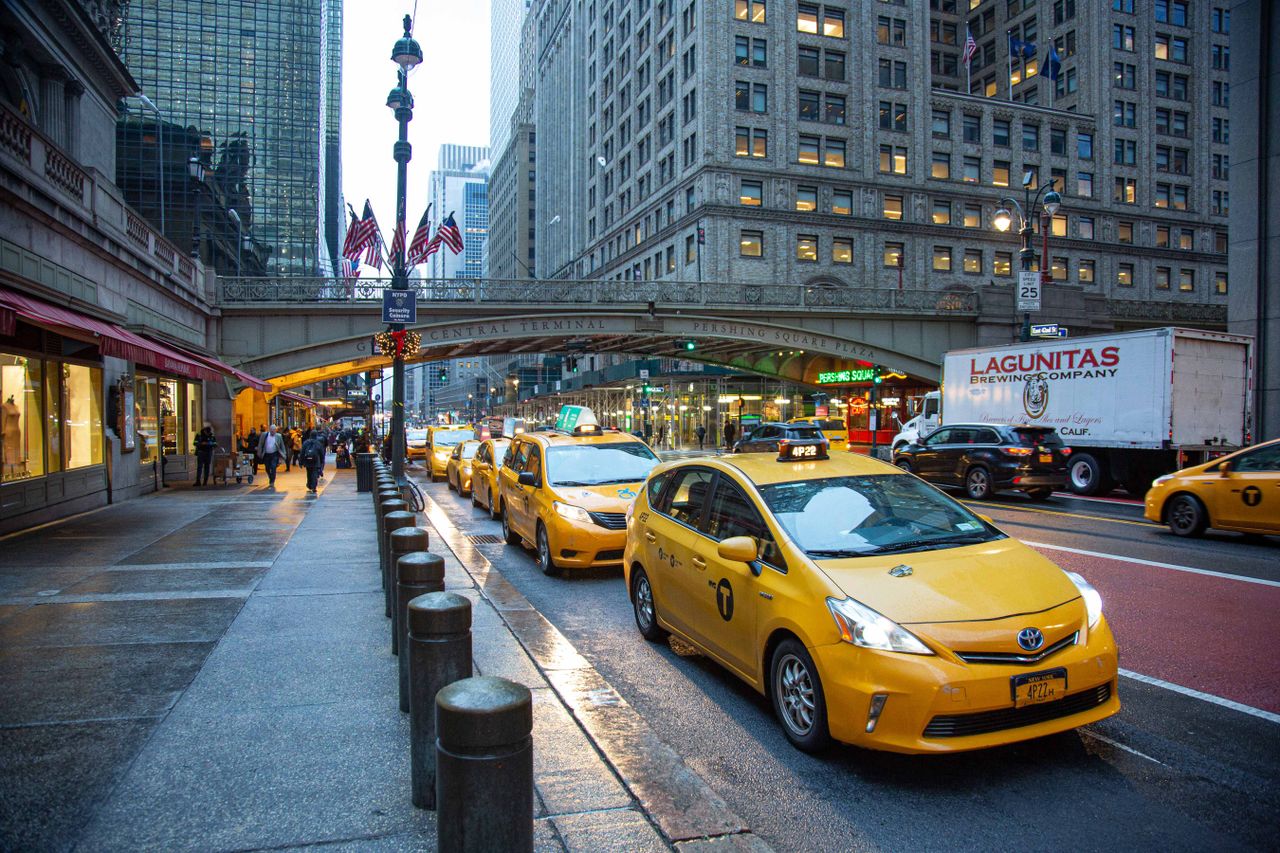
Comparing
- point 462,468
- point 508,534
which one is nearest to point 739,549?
point 508,534

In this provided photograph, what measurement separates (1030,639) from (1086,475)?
1709 centimetres

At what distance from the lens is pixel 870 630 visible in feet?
13.0

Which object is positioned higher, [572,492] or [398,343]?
[398,343]

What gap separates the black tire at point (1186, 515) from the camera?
1113 centimetres

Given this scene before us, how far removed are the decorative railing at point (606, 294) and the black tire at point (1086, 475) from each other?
705 inches

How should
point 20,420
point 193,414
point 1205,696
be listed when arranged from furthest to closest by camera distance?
1. point 193,414
2. point 20,420
3. point 1205,696

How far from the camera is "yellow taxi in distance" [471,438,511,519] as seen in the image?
14555mm

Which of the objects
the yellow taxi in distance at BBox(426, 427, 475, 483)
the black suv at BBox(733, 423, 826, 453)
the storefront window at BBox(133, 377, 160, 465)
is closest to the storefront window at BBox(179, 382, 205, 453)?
the storefront window at BBox(133, 377, 160, 465)

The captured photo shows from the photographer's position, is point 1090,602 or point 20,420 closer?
point 1090,602

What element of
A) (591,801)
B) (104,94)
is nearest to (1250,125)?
(591,801)

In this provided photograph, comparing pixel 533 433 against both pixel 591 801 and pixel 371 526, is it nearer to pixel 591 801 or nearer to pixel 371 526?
pixel 371 526

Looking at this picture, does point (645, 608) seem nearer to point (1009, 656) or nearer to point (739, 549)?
point (739, 549)

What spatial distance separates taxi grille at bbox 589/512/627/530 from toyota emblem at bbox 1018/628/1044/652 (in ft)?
18.5

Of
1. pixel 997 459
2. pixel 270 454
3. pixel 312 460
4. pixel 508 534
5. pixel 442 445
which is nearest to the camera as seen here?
pixel 508 534
